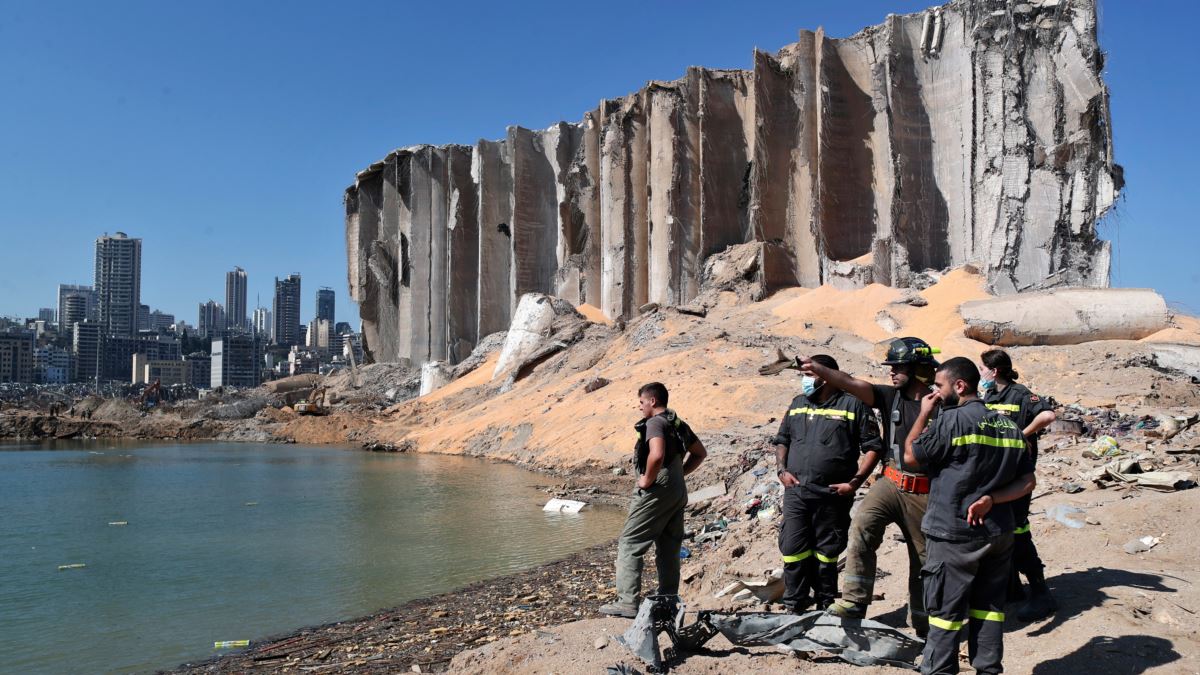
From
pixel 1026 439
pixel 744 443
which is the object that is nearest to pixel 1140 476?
pixel 1026 439

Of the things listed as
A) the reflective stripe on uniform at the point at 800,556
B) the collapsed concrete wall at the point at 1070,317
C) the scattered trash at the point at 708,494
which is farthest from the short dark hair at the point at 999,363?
the collapsed concrete wall at the point at 1070,317

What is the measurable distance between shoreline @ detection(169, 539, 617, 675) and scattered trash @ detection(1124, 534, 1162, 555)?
3.50m

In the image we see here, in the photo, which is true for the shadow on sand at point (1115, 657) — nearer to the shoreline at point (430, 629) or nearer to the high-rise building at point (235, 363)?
the shoreline at point (430, 629)

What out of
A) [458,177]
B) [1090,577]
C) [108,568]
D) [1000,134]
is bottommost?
[108,568]

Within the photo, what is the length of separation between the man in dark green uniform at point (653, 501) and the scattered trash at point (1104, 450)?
4.25 m

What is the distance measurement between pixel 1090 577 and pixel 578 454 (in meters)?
12.7

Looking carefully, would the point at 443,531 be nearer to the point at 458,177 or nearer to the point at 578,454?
the point at 578,454

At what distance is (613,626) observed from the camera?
475 centimetres

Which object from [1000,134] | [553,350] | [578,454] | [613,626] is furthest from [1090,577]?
[553,350]

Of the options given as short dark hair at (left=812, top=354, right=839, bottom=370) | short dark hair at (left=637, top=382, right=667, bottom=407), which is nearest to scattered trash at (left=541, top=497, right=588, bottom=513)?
short dark hair at (left=637, top=382, right=667, bottom=407)

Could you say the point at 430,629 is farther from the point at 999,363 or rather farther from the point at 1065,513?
the point at 1065,513

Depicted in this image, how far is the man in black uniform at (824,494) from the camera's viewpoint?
4.61 m

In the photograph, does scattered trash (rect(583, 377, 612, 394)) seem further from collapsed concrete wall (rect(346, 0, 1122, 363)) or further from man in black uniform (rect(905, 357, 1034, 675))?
man in black uniform (rect(905, 357, 1034, 675))

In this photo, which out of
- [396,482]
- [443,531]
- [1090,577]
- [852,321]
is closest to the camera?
[1090,577]
